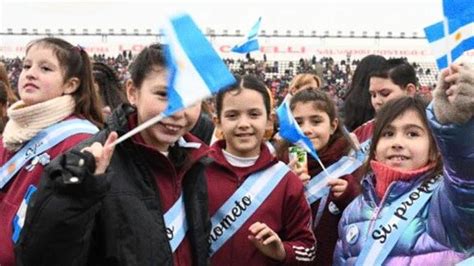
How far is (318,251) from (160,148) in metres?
1.33

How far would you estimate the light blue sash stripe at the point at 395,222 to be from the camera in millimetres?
2480

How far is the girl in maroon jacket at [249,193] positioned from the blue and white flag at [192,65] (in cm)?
122

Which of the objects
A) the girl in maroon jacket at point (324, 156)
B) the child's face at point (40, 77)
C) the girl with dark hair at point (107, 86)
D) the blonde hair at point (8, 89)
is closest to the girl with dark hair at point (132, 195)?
the child's face at point (40, 77)

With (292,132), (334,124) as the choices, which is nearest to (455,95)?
(292,132)

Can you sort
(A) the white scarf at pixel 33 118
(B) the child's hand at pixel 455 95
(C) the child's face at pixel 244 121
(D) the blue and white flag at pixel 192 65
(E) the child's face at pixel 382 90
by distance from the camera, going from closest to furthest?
(B) the child's hand at pixel 455 95 → (D) the blue and white flag at pixel 192 65 → (A) the white scarf at pixel 33 118 → (C) the child's face at pixel 244 121 → (E) the child's face at pixel 382 90

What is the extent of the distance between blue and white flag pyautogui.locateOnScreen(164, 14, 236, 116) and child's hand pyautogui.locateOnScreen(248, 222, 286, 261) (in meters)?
1.04

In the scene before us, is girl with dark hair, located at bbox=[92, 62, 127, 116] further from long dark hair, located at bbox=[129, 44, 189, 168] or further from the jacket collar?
long dark hair, located at bbox=[129, 44, 189, 168]

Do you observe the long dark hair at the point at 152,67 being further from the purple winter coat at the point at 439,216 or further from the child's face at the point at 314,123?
the child's face at the point at 314,123

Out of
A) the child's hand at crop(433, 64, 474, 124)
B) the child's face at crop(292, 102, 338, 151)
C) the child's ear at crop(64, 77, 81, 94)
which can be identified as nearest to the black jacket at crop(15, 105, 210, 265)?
the child's ear at crop(64, 77, 81, 94)

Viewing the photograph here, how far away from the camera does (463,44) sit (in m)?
1.67

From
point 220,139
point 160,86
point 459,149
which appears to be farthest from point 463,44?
point 220,139

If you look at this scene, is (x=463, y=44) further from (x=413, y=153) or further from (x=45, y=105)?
(x=45, y=105)

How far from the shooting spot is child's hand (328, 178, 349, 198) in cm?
331

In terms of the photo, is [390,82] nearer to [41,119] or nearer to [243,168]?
[243,168]
